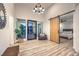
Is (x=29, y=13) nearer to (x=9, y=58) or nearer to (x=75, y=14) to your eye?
(x=75, y=14)

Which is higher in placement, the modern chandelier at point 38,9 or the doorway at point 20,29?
the modern chandelier at point 38,9

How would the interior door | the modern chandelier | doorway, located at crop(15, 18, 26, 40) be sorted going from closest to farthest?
doorway, located at crop(15, 18, 26, 40), the modern chandelier, the interior door

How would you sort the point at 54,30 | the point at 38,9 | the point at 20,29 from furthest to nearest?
1. the point at 54,30
2. the point at 38,9
3. the point at 20,29

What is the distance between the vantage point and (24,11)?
3.81 meters

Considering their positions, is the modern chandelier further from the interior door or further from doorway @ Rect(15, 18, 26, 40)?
the interior door

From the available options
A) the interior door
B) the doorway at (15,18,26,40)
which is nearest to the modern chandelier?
the doorway at (15,18,26,40)

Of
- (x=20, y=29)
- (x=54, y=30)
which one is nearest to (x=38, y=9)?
(x=20, y=29)

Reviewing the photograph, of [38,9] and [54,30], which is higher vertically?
[38,9]

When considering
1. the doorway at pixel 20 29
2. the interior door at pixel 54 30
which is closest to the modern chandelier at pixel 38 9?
the doorway at pixel 20 29

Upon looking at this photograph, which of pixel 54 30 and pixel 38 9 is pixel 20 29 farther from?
pixel 54 30

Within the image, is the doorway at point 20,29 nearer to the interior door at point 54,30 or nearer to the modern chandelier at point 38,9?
the modern chandelier at point 38,9

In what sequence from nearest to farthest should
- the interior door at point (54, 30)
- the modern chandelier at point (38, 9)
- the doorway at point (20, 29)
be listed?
the doorway at point (20, 29), the modern chandelier at point (38, 9), the interior door at point (54, 30)

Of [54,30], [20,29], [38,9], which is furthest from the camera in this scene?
[54,30]

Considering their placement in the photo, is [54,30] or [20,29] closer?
[20,29]
